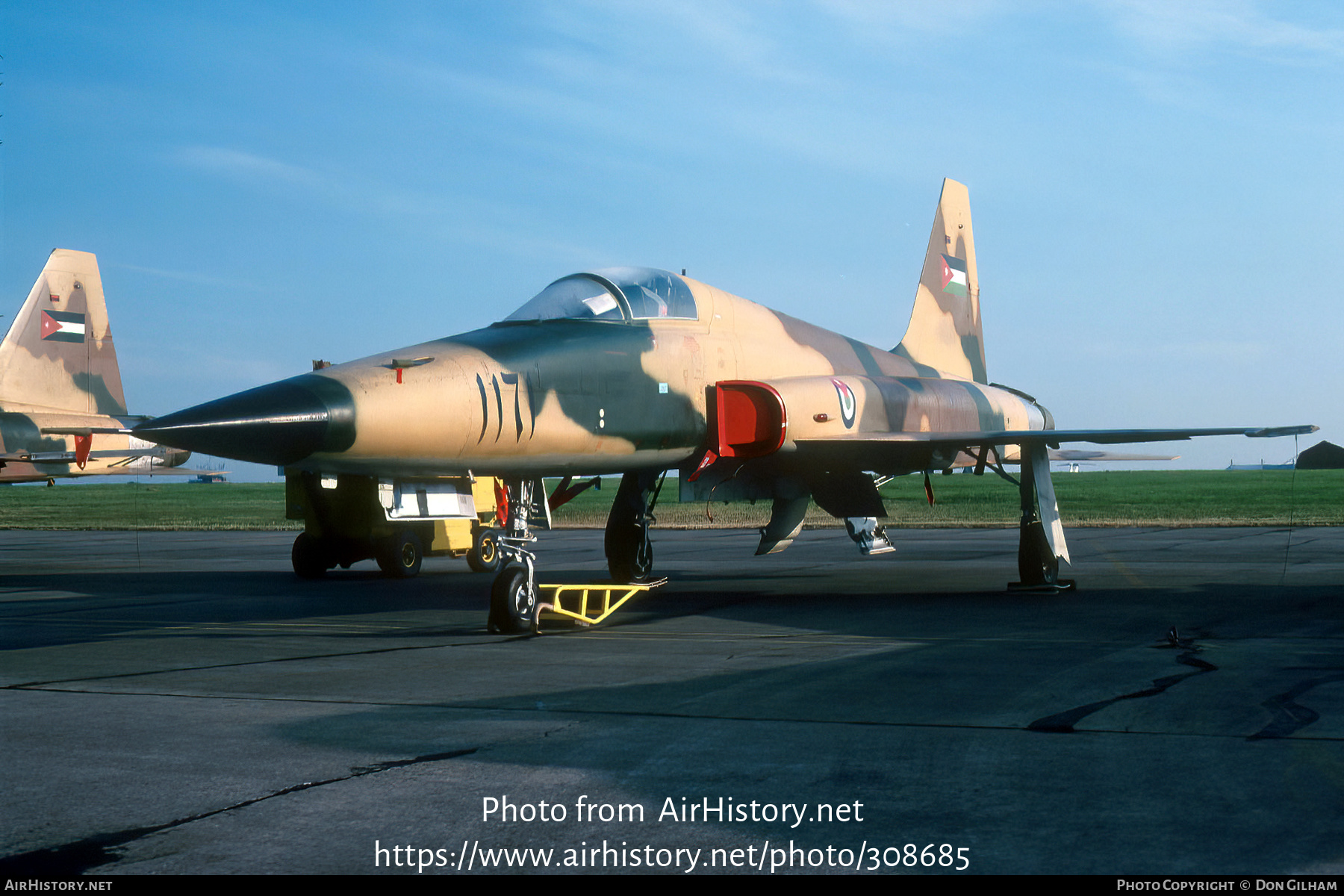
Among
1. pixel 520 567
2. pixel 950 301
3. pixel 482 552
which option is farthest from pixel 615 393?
pixel 950 301

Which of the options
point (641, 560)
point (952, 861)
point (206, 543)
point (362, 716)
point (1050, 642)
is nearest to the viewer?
point (952, 861)

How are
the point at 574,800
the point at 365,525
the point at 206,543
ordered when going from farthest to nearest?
the point at 206,543 → the point at 365,525 → the point at 574,800

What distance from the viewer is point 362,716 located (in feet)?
18.8

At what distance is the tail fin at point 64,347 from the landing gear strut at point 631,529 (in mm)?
16613

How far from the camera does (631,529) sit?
13.4m

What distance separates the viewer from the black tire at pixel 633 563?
13500 millimetres

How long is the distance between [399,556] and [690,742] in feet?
41.6

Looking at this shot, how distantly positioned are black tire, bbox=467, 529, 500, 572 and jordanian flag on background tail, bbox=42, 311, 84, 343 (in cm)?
1283

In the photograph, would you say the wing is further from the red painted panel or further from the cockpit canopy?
the cockpit canopy

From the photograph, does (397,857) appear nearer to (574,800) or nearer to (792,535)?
(574,800)

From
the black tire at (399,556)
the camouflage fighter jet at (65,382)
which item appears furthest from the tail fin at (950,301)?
the camouflage fighter jet at (65,382)

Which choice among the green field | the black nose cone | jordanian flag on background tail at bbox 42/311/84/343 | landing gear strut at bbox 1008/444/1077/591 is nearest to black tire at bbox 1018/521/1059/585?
landing gear strut at bbox 1008/444/1077/591

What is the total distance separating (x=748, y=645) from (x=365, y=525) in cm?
992

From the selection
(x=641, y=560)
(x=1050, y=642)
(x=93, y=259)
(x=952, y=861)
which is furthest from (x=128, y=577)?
(x=952, y=861)
